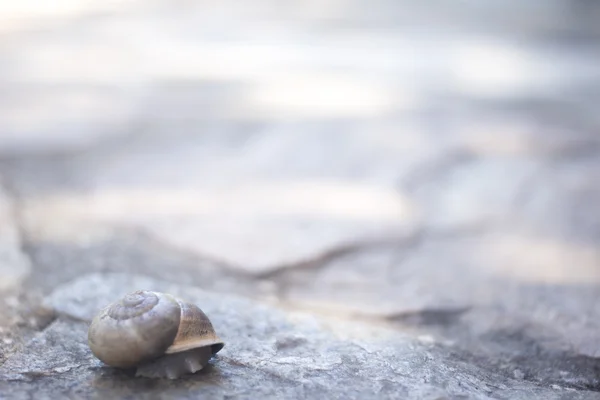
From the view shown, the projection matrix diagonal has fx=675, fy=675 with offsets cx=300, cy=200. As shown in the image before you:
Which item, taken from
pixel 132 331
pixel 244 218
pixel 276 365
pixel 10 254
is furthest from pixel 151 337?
pixel 244 218

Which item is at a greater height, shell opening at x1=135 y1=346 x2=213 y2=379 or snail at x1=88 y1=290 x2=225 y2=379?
snail at x1=88 y1=290 x2=225 y2=379

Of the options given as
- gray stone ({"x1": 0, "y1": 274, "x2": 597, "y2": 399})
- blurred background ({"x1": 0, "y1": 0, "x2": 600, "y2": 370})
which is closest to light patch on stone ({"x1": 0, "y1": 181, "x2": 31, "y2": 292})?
blurred background ({"x1": 0, "y1": 0, "x2": 600, "y2": 370})

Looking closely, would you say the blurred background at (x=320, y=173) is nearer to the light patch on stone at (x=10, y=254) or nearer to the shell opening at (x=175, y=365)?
the light patch on stone at (x=10, y=254)

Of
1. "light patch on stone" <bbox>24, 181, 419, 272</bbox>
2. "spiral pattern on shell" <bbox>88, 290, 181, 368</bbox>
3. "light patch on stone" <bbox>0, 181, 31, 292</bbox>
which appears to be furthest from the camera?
"light patch on stone" <bbox>24, 181, 419, 272</bbox>

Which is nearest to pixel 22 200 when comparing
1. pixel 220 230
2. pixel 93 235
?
pixel 93 235

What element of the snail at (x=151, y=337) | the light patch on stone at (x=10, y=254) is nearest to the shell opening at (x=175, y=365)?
the snail at (x=151, y=337)

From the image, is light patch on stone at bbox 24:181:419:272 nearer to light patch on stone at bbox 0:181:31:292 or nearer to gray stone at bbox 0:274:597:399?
light patch on stone at bbox 0:181:31:292

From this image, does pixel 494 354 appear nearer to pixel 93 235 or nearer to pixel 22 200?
pixel 93 235
